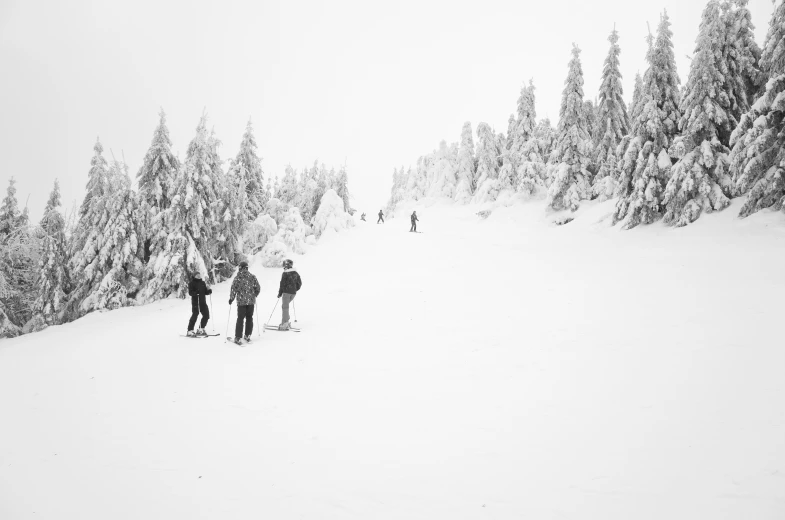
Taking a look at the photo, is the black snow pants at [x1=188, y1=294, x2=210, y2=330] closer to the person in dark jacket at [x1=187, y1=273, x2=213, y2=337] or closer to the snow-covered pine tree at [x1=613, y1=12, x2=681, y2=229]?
the person in dark jacket at [x1=187, y1=273, x2=213, y2=337]

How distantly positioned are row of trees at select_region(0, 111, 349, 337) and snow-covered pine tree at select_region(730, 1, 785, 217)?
25.6 meters

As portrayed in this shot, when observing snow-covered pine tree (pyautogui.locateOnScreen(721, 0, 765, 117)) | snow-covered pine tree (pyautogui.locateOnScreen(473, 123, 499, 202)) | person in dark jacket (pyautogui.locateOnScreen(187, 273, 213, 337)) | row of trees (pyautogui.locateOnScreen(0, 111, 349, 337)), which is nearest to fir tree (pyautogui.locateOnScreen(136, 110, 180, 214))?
row of trees (pyautogui.locateOnScreen(0, 111, 349, 337))

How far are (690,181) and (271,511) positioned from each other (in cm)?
2164

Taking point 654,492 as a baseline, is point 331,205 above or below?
above

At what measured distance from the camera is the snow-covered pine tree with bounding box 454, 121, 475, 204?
5572 cm

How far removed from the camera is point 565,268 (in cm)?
1634

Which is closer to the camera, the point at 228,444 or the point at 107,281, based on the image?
the point at 228,444

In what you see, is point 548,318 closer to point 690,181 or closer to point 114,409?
point 114,409

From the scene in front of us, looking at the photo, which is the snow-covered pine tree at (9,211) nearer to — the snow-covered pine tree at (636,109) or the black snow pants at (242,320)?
the black snow pants at (242,320)

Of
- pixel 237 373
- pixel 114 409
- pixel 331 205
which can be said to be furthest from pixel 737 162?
pixel 331 205

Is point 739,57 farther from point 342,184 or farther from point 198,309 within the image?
point 342,184

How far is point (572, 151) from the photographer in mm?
30453

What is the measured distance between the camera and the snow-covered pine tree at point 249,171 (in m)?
28.9

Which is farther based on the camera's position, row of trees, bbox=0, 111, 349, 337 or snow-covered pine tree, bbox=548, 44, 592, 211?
snow-covered pine tree, bbox=548, 44, 592, 211
